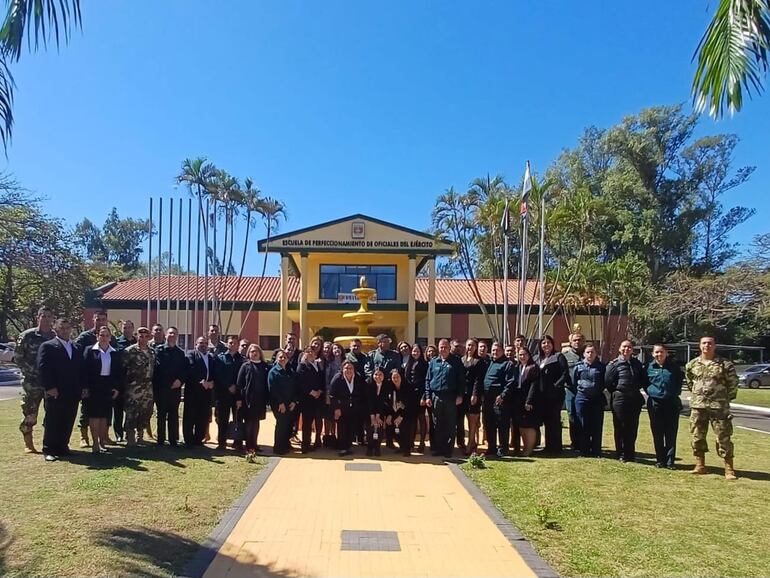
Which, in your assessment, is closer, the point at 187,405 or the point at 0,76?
the point at 0,76

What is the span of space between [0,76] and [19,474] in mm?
4573

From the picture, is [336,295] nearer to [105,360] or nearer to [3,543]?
[105,360]

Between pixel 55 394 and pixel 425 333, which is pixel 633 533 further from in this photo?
pixel 425 333

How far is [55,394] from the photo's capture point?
8.29m

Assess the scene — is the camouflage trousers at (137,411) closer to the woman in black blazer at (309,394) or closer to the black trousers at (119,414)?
the black trousers at (119,414)

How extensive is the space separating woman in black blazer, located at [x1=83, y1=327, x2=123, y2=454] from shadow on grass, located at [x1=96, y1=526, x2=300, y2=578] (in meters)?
3.79

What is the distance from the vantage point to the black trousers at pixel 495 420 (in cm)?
954

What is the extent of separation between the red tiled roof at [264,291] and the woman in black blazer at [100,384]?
23.6m

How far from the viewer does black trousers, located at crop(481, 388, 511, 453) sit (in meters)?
9.54

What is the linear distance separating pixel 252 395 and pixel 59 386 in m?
2.63

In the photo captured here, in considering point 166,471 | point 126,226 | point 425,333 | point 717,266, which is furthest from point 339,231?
point 126,226

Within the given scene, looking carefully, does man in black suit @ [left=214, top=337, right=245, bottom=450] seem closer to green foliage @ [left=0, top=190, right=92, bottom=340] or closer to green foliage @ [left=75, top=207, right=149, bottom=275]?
green foliage @ [left=0, top=190, right=92, bottom=340]

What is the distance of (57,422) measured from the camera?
8516mm

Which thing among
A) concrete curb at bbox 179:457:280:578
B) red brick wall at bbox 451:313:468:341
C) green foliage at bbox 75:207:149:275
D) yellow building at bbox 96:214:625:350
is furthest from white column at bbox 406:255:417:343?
green foliage at bbox 75:207:149:275
